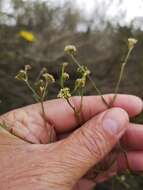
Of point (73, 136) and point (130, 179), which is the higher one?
point (73, 136)

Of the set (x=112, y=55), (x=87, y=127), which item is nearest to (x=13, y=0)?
(x=112, y=55)

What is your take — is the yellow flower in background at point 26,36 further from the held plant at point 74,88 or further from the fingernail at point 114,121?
the fingernail at point 114,121

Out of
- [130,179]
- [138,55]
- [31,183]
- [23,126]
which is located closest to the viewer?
[31,183]

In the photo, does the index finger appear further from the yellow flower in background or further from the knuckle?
the yellow flower in background

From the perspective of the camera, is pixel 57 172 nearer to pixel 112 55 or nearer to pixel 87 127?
pixel 87 127

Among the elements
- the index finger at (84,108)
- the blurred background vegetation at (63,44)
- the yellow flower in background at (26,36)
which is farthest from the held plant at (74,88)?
the yellow flower in background at (26,36)

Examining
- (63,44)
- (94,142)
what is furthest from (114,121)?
(63,44)

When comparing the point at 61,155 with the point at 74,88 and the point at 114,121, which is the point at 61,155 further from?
the point at 74,88
